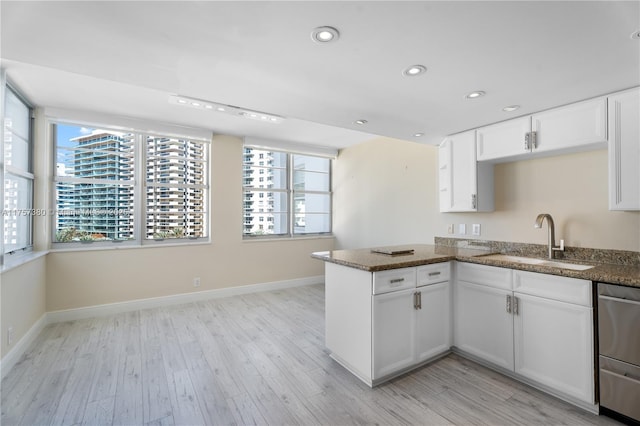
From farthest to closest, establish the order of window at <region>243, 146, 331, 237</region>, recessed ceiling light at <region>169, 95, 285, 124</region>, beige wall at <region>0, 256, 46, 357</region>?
window at <region>243, 146, 331, 237</region>, recessed ceiling light at <region>169, 95, 285, 124</region>, beige wall at <region>0, 256, 46, 357</region>

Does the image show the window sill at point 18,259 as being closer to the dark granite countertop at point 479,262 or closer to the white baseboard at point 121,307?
the white baseboard at point 121,307

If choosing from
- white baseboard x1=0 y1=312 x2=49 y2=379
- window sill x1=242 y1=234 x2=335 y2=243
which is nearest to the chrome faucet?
window sill x1=242 y1=234 x2=335 y2=243

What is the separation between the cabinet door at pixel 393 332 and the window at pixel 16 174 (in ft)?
10.6

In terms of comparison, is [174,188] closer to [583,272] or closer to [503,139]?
[503,139]

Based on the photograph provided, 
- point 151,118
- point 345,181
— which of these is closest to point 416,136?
point 345,181

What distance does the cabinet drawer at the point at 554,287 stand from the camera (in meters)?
1.98

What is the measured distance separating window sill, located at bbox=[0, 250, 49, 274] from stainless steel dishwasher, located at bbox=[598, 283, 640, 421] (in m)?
4.44

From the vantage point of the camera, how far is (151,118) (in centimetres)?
396

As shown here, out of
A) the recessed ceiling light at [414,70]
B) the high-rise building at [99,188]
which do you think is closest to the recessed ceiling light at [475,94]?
the recessed ceiling light at [414,70]

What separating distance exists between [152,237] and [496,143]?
4.57 m

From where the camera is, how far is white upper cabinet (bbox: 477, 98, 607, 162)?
2.24 metres

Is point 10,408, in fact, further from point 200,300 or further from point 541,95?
point 541,95

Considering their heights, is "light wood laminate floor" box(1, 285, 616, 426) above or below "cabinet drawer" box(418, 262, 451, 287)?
below

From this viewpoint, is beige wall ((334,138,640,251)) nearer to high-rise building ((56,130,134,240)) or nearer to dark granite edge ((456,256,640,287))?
dark granite edge ((456,256,640,287))
